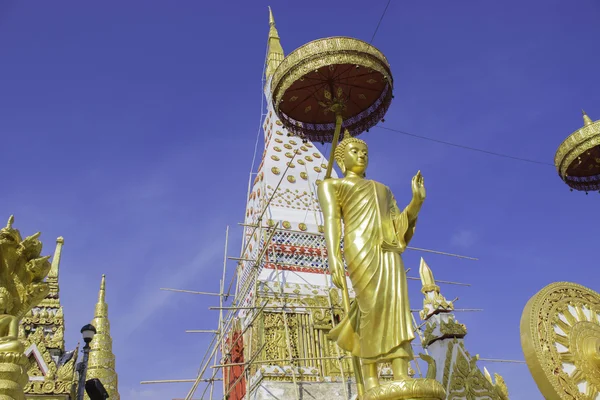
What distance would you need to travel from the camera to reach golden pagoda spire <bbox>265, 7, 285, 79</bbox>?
15094 millimetres

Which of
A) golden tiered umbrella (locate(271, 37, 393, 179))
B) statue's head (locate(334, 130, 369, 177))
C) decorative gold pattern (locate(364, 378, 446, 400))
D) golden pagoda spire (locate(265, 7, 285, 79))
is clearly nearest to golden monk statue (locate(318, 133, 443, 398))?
statue's head (locate(334, 130, 369, 177))

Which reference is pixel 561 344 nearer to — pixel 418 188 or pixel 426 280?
pixel 418 188

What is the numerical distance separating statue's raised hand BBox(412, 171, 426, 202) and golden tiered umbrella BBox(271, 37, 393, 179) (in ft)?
3.33

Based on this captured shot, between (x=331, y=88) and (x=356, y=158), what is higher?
(x=331, y=88)

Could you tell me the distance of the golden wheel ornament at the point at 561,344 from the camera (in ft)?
18.4

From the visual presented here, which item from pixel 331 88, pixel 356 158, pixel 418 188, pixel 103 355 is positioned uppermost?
pixel 331 88

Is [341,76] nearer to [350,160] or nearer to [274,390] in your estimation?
[350,160]

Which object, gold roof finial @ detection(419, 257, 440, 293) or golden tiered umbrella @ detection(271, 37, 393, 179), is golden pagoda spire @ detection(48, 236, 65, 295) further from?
gold roof finial @ detection(419, 257, 440, 293)

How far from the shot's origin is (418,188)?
5.50m

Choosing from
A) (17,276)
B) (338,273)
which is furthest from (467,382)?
(17,276)

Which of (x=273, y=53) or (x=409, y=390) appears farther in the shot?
(x=273, y=53)

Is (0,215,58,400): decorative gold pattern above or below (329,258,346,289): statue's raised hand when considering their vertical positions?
above

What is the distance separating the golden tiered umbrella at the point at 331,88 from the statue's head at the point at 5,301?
3.33 metres

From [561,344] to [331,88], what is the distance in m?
3.93
